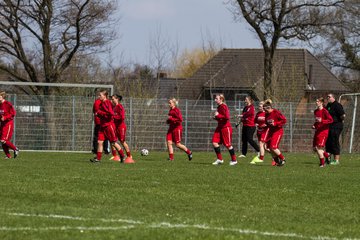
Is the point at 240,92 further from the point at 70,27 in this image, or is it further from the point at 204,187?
the point at 204,187

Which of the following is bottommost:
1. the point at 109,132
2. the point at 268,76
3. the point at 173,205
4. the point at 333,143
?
the point at 173,205

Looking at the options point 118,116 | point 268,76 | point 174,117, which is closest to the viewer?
point 118,116

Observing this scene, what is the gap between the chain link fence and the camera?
Result: 33.2 metres

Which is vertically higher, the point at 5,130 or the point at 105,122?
the point at 105,122

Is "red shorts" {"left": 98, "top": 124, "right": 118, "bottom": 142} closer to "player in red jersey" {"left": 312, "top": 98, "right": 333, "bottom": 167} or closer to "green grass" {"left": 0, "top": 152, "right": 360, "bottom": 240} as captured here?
"green grass" {"left": 0, "top": 152, "right": 360, "bottom": 240}

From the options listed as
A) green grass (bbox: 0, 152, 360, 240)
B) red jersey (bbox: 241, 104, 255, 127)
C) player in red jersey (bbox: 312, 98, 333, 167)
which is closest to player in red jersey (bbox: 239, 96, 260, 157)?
red jersey (bbox: 241, 104, 255, 127)

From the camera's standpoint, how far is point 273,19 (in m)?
42.2

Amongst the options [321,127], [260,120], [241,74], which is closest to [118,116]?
[260,120]

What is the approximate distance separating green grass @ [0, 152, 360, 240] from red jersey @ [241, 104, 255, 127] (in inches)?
375

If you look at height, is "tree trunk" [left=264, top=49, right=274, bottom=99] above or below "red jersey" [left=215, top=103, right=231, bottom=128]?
above

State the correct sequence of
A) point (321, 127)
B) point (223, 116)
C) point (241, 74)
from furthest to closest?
point (241, 74)
point (321, 127)
point (223, 116)

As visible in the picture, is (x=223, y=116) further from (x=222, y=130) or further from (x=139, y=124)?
(x=139, y=124)

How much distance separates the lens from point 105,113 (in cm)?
2258

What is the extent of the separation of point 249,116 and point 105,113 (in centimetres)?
628
